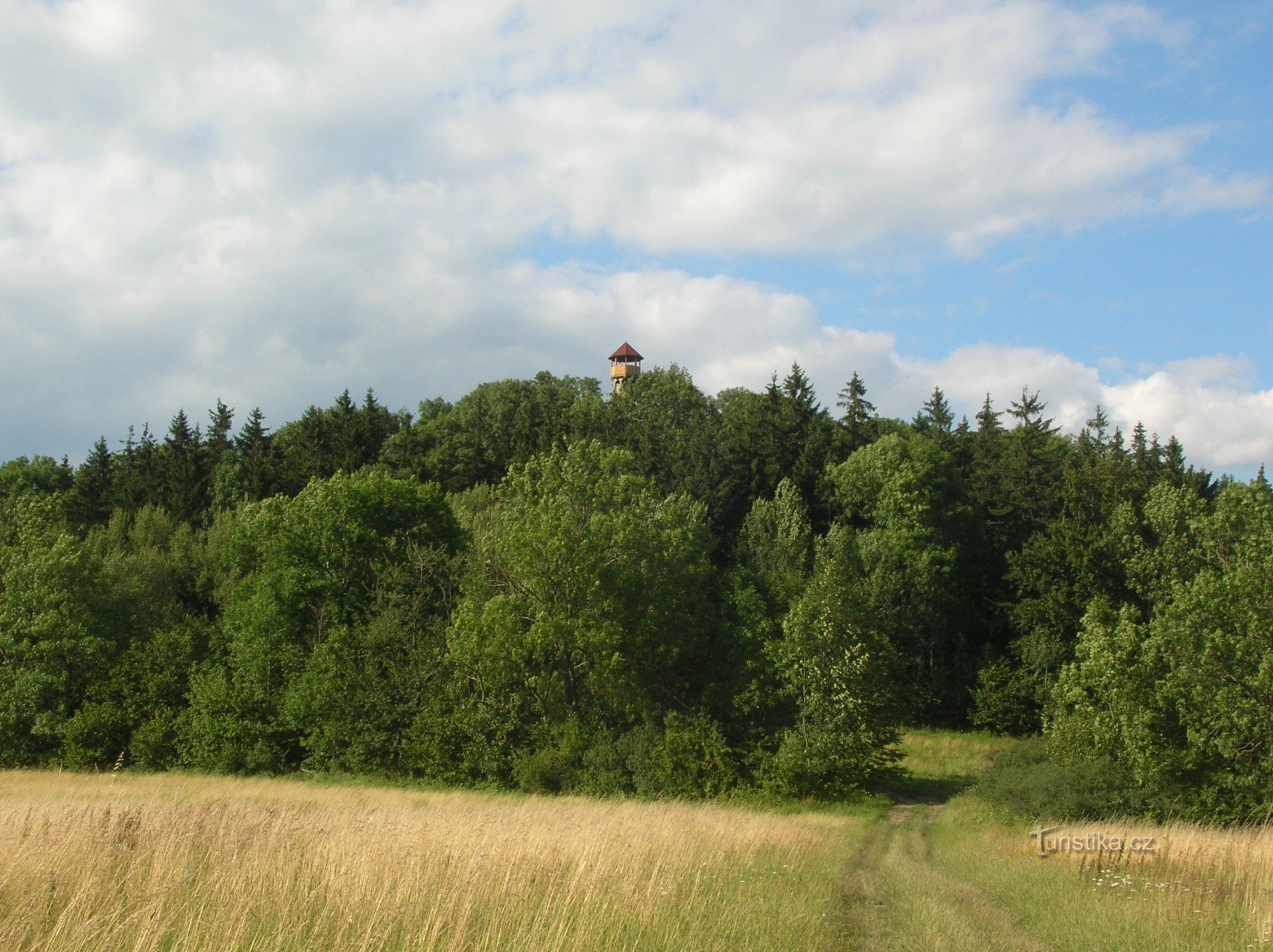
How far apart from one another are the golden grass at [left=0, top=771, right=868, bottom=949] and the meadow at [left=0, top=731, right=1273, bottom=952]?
3 centimetres

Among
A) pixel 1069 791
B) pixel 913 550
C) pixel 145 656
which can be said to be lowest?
pixel 1069 791

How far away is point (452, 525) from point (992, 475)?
121 ft

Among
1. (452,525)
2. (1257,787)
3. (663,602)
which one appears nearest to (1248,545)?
(1257,787)

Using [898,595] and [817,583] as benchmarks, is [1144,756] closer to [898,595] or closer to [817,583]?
[817,583]

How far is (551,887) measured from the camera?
325 inches

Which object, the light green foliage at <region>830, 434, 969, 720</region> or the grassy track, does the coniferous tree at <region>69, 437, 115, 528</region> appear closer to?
the light green foliage at <region>830, 434, 969, 720</region>

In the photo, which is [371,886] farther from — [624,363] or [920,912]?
[624,363]

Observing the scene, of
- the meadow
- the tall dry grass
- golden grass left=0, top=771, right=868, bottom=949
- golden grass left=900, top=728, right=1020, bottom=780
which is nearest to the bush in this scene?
the meadow

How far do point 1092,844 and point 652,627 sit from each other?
1916 cm

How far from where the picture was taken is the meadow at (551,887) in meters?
6.84

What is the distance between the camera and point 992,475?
60906 mm

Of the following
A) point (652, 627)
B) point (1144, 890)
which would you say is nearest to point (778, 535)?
point (652, 627)

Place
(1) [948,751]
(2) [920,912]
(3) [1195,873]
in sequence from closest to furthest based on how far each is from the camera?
(2) [920,912] < (3) [1195,873] < (1) [948,751]

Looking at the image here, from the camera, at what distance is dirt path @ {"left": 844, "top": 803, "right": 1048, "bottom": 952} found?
30.0ft
